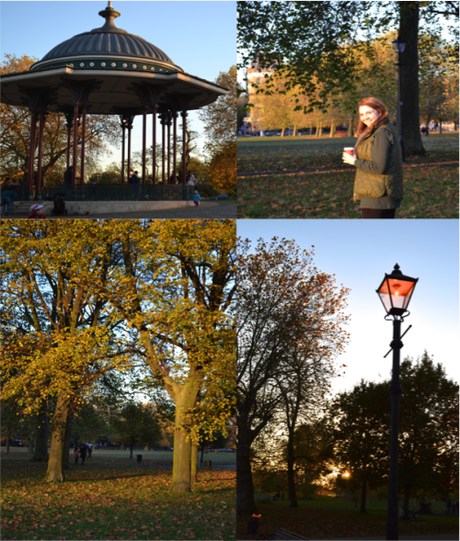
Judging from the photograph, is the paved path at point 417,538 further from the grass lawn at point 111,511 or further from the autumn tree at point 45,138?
the autumn tree at point 45,138

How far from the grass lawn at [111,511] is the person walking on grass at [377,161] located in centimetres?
839

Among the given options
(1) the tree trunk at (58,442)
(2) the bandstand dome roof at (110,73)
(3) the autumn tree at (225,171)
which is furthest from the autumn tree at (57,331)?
(3) the autumn tree at (225,171)

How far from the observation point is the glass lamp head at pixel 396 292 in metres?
8.05

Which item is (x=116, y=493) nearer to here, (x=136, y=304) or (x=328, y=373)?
(x=136, y=304)

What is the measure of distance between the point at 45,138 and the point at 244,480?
32461 mm

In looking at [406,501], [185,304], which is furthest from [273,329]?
[406,501]

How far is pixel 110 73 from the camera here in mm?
24781

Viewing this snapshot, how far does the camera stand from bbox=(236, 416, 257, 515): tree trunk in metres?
12.9

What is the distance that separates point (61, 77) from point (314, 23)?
14.6 m

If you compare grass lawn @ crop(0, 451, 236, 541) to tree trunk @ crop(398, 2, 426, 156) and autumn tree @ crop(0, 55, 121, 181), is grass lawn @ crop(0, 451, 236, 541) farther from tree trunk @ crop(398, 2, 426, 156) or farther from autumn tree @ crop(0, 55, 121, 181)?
autumn tree @ crop(0, 55, 121, 181)

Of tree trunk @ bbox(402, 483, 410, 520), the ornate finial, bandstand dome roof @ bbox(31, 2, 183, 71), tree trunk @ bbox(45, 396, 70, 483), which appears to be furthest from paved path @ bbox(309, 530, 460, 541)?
the ornate finial

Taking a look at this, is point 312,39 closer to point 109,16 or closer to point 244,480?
point 244,480

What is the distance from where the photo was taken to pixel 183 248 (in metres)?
14.3

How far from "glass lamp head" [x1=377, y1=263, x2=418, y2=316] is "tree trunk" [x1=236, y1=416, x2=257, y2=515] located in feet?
21.3
